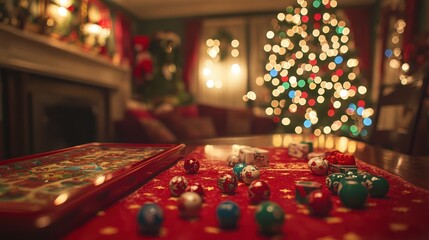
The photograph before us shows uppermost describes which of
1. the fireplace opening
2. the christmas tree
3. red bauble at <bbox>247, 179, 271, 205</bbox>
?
the christmas tree

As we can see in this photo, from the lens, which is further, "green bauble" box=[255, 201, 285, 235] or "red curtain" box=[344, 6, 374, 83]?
"red curtain" box=[344, 6, 374, 83]

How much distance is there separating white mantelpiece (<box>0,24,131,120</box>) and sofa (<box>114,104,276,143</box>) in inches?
32.4

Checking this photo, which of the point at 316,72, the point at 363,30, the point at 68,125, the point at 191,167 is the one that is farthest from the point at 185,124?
the point at 363,30

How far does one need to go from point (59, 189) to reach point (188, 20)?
6.51 meters

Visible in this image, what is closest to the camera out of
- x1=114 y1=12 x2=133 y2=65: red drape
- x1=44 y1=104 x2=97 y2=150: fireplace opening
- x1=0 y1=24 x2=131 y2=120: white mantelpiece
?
x1=0 y1=24 x2=131 y2=120: white mantelpiece

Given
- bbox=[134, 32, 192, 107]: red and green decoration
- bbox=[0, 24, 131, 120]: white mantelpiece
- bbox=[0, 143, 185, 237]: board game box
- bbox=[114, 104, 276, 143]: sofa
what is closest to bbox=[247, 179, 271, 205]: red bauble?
bbox=[0, 143, 185, 237]: board game box

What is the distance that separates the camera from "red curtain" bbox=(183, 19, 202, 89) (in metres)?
6.55

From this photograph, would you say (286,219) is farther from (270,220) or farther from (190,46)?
(190,46)

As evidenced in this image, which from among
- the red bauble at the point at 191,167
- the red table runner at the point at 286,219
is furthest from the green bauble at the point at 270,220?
the red bauble at the point at 191,167

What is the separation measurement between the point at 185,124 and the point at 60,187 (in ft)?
10.8

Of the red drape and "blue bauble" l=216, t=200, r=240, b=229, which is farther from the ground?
the red drape

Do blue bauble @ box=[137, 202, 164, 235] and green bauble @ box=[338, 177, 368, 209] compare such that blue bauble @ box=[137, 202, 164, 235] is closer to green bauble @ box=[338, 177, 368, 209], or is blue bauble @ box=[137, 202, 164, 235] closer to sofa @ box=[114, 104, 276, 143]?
green bauble @ box=[338, 177, 368, 209]

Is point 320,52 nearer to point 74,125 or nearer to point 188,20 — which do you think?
point 188,20

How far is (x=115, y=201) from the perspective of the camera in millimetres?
580
